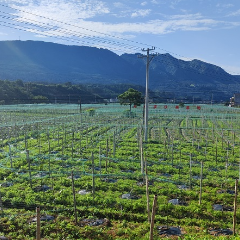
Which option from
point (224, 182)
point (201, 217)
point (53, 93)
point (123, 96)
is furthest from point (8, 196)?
point (53, 93)

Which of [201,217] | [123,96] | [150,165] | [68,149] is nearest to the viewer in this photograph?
[201,217]

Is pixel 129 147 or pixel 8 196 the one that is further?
pixel 129 147

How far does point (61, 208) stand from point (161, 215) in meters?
3.18

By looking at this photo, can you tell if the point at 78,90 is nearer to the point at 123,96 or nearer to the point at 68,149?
the point at 123,96

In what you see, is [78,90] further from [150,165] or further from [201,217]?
[201,217]

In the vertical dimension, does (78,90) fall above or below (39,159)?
above

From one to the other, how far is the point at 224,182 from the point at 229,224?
3.71 m

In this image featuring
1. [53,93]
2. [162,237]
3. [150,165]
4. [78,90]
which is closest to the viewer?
[162,237]

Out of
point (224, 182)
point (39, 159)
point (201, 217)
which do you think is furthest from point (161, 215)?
point (39, 159)

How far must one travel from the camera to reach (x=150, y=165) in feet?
48.1

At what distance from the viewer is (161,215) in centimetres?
906

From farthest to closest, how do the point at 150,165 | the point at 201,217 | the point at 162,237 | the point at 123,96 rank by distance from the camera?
the point at 123,96 → the point at 150,165 → the point at 201,217 → the point at 162,237

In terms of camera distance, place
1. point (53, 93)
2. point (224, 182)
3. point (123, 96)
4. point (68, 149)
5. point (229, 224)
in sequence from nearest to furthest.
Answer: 1. point (229, 224)
2. point (224, 182)
3. point (68, 149)
4. point (123, 96)
5. point (53, 93)

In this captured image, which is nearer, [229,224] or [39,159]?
[229,224]
